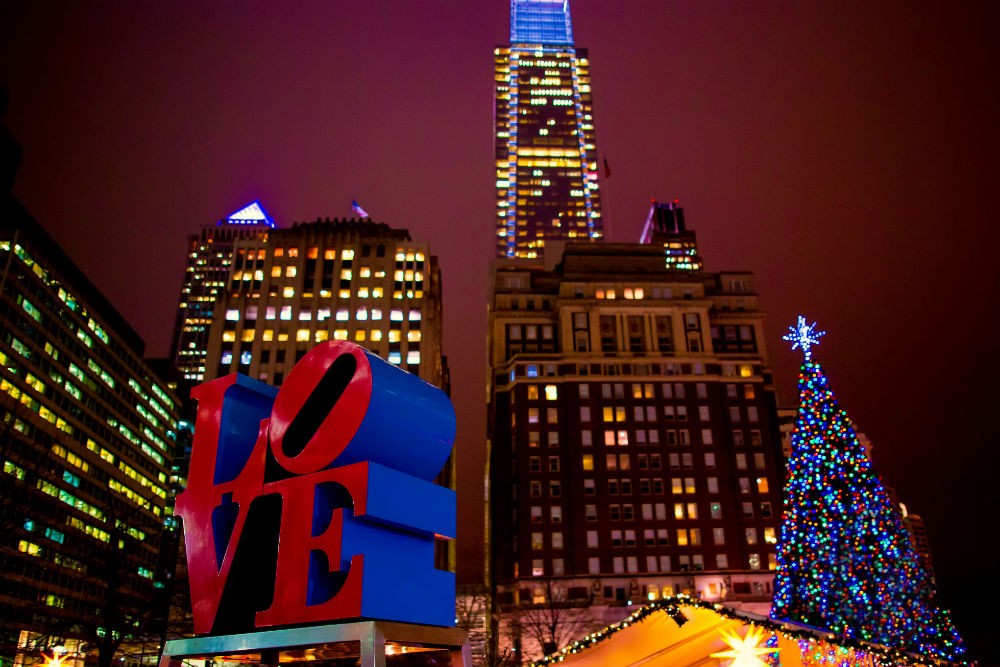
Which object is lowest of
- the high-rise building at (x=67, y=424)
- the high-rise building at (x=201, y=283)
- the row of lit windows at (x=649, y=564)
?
the row of lit windows at (x=649, y=564)

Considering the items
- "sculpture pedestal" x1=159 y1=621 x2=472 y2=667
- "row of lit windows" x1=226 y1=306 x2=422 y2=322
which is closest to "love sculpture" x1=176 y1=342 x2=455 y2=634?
"sculpture pedestal" x1=159 y1=621 x2=472 y2=667

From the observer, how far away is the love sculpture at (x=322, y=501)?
11.2 meters

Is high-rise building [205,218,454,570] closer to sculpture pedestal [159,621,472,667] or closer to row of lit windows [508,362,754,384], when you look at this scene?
row of lit windows [508,362,754,384]

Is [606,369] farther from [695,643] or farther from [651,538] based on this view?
[695,643]

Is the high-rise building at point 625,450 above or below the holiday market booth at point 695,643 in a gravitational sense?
above

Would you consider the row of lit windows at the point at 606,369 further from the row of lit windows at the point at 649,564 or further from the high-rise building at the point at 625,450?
the row of lit windows at the point at 649,564

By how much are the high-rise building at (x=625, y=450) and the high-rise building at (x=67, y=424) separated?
39.7 meters

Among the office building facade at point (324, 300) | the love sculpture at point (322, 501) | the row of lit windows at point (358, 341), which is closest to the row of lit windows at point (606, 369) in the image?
the office building facade at point (324, 300)

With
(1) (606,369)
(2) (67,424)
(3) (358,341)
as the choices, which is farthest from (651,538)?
(2) (67,424)

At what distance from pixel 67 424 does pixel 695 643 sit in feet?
331

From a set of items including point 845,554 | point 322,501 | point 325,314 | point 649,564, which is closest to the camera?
point 322,501

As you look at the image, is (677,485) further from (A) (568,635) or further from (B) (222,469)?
(B) (222,469)

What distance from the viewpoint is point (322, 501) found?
38.0ft

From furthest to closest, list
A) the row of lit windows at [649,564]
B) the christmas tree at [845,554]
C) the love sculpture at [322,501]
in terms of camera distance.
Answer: the row of lit windows at [649,564] < the christmas tree at [845,554] < the love sculpture at [322,501]
